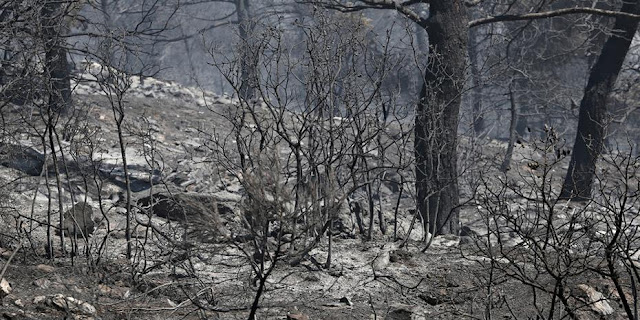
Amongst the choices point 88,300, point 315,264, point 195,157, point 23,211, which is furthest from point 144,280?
point 195,157

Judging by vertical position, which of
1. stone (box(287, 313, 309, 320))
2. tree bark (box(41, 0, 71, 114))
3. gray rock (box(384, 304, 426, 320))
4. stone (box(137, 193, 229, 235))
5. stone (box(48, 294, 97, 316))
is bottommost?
gray rock (box(384, 304, 426, 320))

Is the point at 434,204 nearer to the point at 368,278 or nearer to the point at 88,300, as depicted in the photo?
the point at 368,278

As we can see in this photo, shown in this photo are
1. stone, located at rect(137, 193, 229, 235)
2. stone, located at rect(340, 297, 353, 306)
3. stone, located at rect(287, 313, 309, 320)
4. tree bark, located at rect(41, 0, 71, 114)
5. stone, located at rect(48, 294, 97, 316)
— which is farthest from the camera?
tree bark, located at rect(41, 0, 71, 114)

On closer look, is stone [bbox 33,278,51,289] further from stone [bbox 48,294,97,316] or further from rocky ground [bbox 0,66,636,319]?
stone [bbox 48,294,97,316]

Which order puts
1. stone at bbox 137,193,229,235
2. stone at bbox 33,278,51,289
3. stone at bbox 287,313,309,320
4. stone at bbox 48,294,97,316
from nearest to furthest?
stone at bbox 137,193,229,235 → stone at bbox 48,294,97,316 → stone at bbox 287,313,309,320 → stone at bbox 33,278,51,289

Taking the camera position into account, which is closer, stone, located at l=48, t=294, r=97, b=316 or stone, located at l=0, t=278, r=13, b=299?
stone, located at l=48, t=294, r=97, b=316

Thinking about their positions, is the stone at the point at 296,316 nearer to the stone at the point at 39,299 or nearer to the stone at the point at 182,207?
the stone at the point at 182,207

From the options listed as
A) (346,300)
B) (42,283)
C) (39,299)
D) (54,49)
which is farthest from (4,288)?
(54,49)

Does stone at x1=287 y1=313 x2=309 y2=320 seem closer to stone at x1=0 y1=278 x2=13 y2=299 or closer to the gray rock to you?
the gray rock

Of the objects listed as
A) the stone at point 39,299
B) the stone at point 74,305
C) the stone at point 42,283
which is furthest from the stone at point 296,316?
the stone at point 42,283

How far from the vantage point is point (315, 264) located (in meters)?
6.84

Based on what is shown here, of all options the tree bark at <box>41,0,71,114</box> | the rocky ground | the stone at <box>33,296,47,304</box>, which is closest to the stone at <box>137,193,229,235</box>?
the rocky ground

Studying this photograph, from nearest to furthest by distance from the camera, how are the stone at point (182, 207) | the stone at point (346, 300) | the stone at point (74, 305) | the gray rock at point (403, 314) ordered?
the stone at point (182, 207), the stone at point (74, 305), the gray rock at point (403, 314), the stone at point (346, 300)

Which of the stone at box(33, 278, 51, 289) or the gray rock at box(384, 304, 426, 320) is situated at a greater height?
the stone at box(33, 278, 51, 289)
